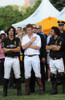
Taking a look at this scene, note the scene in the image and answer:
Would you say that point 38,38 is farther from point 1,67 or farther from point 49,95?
point 1,67

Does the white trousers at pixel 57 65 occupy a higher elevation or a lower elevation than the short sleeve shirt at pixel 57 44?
lower

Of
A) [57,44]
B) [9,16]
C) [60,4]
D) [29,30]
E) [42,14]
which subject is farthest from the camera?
[9,16]

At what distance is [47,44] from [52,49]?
287mm

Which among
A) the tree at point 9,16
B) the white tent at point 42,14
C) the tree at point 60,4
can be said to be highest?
the tree at point 9,16

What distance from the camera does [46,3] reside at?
83.7 feet

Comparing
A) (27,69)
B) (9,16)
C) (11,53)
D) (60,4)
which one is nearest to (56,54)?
(27,69)

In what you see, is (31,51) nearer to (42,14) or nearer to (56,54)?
(56,54)

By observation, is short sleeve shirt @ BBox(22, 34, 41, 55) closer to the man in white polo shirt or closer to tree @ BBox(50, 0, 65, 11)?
the man in white polo shirt

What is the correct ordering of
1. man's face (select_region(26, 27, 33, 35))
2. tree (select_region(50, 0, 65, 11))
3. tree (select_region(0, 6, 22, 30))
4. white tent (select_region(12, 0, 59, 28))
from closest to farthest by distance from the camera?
man's face (select_region(26, 27, 33, 35)) < white tent (select_region(12, 0, 59, 28)) < tree (select_region(50, 0, 65, 11)) < tree (select_region(0, 6, 22, 30))

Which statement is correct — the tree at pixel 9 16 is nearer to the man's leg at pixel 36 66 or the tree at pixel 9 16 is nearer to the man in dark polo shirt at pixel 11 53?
the man in dark polo shirt at pixel 11 53

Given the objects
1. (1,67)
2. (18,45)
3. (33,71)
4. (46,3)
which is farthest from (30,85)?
(46,3)

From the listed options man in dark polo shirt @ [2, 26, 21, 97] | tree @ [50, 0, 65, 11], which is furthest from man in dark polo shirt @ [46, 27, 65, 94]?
tree @ [50, 0, 65, 11]

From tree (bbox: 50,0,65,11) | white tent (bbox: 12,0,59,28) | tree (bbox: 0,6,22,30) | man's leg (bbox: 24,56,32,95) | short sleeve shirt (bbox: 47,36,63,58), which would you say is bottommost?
man's leg (bbox: 24,56,32,95)

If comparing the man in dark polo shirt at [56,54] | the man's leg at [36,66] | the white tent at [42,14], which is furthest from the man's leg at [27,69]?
the white tent at [42,14]
